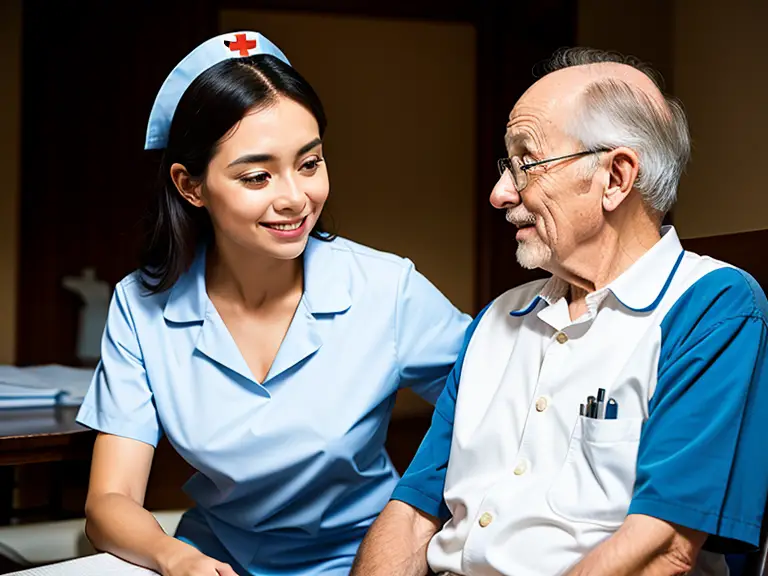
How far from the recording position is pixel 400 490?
1.64 meters

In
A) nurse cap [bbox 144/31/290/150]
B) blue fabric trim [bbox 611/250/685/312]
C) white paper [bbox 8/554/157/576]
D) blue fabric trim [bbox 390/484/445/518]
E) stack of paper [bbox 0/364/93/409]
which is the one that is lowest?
white paper [bbox 8/554/157/576]

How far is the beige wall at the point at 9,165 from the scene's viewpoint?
4773mm

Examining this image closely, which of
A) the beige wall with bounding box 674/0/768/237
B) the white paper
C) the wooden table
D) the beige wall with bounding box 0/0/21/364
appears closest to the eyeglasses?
the white paper

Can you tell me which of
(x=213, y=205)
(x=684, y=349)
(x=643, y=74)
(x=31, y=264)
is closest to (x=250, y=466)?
(x=213, y=205)

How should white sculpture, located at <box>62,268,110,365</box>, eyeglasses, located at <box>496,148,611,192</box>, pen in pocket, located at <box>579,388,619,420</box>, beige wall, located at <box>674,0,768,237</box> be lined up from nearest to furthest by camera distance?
pen in pocket, located at <box>579,388,619,420</box> → eyeglasses, located at <box>496,148,611,192</box> → beige wall, located at <box>674,0,768,237</box> → white sculpture, located at <box>62,268,110,365</box>

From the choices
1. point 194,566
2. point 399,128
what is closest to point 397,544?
point 194,566

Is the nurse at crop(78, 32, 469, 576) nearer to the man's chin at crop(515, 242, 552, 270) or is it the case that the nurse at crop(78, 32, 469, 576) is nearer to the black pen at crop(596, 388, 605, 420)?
the man's chin at crop(515, 242, 552, 270)

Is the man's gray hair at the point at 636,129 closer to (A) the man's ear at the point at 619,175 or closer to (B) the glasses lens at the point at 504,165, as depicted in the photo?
(A) the man's ear at the point at 619,175

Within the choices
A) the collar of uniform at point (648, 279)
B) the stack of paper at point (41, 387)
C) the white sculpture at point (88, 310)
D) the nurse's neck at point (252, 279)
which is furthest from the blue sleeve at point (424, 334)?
the white sculpture at point (88, 310)

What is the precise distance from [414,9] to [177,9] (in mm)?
1247

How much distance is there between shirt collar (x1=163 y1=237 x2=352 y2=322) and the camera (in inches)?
73.0

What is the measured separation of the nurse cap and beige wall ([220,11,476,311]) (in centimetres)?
459

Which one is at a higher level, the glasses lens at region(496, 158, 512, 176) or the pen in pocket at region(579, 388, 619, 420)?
the glasses lens at region(496, 158, 512, 176)

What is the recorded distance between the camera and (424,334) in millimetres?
1838
